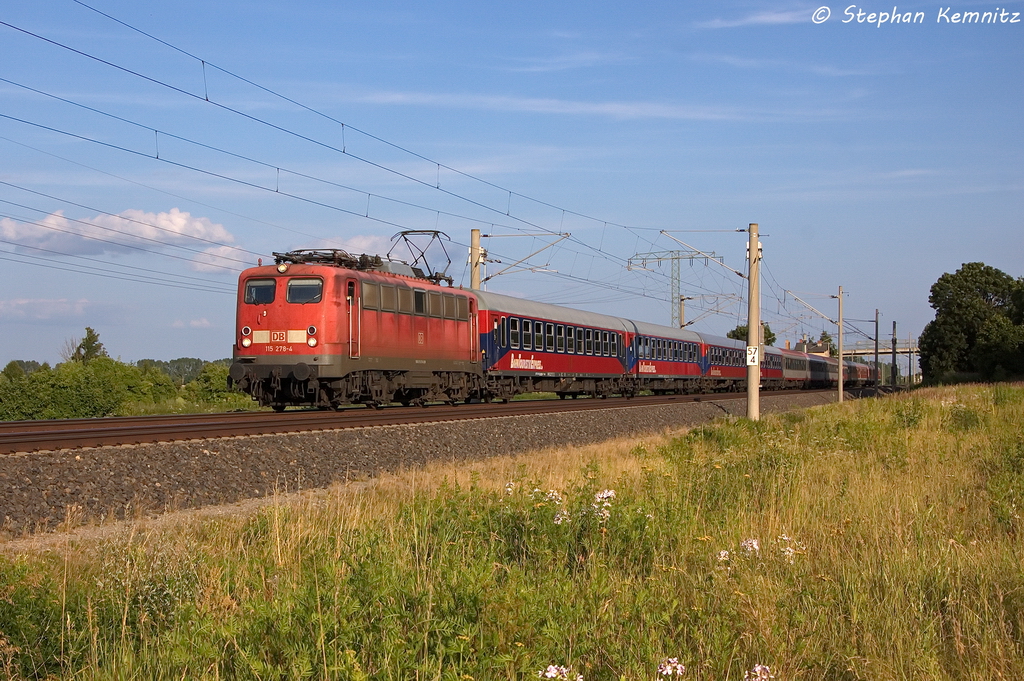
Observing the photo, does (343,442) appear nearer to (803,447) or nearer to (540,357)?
(803,447)

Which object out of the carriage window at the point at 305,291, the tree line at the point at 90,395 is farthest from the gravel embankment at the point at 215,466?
the tree line at the point at 90,395

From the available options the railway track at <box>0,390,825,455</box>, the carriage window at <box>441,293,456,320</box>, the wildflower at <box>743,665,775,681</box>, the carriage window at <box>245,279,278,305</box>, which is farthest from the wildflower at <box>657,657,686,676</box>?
the carriage window at <box>441,293,456,320</box>

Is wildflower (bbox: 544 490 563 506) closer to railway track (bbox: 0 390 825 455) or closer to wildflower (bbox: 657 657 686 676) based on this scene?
wildflower (bbox: 657 657 686 676)

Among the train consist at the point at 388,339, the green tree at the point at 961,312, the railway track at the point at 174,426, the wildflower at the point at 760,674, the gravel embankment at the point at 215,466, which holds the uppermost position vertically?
the green tree at the point at 961,312

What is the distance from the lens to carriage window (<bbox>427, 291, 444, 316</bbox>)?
25.0 meters

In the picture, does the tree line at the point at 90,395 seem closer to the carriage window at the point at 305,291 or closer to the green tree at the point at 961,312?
the carriage window at the point at 305,291

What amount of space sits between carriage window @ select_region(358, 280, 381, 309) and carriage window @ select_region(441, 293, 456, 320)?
12.3ft

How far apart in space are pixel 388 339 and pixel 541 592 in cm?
1702

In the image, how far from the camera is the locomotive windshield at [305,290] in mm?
20625

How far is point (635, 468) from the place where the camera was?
14.6 metres

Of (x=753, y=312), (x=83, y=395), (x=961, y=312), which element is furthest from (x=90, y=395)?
(x=961, y=312)

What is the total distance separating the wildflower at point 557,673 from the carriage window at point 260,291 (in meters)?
17.7

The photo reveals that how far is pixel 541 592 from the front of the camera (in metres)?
5.86

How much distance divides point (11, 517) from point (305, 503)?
2.94 m
